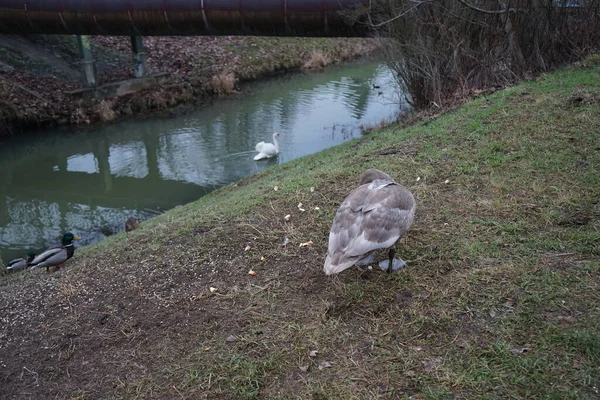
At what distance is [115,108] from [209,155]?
22.2ft

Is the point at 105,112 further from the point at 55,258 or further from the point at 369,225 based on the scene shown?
the point at 369,225

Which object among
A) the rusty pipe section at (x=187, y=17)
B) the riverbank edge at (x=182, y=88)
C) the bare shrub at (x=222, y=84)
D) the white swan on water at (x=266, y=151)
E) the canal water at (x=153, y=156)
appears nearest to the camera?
the canal water at (x=153, y=156)

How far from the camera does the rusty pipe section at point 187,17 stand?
50.6 ft

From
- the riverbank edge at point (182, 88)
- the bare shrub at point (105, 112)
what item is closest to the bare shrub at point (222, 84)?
the riverbank edge at point (182, 88)

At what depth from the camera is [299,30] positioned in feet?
53.0

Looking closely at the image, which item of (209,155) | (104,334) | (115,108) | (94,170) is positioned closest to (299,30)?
(209,155)

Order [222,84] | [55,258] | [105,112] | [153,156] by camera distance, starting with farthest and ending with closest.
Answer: [222,84] → [105,112] → [153,156] → [55,258]

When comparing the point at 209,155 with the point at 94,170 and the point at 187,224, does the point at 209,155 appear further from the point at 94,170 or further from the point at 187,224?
the point at 187,224

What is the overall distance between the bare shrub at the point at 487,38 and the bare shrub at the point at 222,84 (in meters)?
12.0

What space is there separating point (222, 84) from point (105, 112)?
5429 mm

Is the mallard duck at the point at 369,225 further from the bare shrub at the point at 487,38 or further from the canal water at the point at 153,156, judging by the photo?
the canal water at the point at 153,156

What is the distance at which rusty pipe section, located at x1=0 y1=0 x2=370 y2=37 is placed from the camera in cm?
1544

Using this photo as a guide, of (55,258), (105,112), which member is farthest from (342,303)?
(105,112)

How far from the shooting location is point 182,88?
23.3 metres
